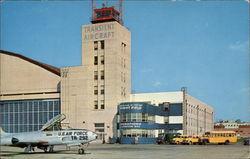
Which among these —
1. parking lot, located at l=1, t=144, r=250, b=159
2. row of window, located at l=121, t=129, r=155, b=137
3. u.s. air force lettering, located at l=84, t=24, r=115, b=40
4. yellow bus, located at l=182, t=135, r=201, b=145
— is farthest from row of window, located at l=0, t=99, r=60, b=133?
parking lot, located at l=1, t=144, r=250, b=159

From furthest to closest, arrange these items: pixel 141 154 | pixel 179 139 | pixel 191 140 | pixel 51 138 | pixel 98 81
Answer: pixel 98 81 → pixel 179 139 → pixel 191 140 → pixel 51 138 → pixel 141 154

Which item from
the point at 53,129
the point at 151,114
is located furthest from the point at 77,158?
the point at 151,114

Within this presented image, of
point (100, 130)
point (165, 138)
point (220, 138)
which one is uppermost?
point (100, 130)

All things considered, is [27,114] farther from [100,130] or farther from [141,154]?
[141,154]

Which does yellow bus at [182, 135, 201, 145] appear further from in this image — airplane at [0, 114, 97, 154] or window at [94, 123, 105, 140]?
airplane at [0, 114, 97, 154]

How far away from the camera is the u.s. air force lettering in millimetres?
86438

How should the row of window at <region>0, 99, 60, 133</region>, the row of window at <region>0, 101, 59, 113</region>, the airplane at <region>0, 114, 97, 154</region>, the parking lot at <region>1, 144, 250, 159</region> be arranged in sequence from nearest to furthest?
1. the parking lot at <region>1, 144, 250, 159</region>
2. the airplane at <region>0, 114, 97, 154</region>
3. the row of window at <region>0, 99, 60, 133</region>
4. the row of window at <region>0, 101, 59, 113</region>

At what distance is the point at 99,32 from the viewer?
87.8m

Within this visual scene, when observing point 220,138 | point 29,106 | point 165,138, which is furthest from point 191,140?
point 29,106

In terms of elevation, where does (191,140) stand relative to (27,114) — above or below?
below

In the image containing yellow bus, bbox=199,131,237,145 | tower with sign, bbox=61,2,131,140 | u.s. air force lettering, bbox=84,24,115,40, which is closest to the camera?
yellow bus, bbox=199,131,237,145

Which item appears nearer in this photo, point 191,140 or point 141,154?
point 141,154

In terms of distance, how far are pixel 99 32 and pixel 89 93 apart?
15.2 m

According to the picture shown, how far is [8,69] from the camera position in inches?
3794
